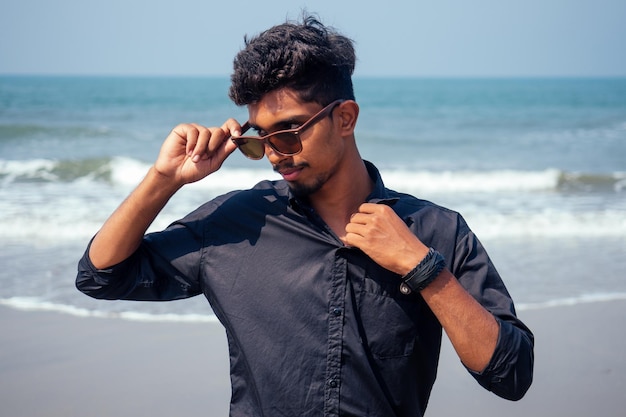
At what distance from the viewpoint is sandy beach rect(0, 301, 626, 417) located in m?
4.86

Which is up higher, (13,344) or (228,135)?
(228,135)

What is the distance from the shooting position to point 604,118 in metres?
33.8

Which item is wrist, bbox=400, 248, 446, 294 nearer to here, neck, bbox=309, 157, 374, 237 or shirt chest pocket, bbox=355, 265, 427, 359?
shirt chest pocket, bbox=355, 265, 427, 359

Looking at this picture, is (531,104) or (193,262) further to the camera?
(531,104)

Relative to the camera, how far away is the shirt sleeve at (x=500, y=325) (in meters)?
1.94

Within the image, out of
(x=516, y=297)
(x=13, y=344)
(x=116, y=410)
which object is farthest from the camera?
(x=516, y=297)

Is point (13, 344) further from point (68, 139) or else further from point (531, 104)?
point (531, 104)

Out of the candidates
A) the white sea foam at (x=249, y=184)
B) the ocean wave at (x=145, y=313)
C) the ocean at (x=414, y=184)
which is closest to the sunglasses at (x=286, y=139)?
the ocean wave at (x=145, y=313)

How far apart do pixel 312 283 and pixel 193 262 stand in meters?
0.34

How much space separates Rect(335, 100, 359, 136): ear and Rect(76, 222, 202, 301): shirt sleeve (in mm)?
497

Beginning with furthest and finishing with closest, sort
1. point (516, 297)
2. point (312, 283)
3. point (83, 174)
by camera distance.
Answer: point (83, 174) < point (516, 297) < point (312, 283)

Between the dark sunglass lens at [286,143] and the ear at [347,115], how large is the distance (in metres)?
0.17

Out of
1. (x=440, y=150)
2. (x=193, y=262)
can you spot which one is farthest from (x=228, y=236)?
(x=440, y=150)

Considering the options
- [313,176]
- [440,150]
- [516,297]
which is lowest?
[440,150]
